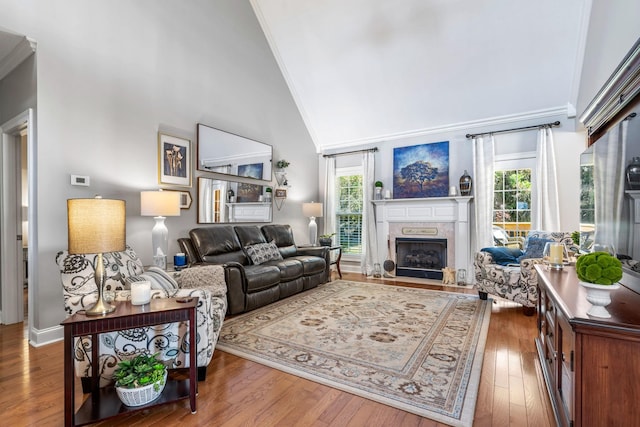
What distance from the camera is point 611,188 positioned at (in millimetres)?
1977

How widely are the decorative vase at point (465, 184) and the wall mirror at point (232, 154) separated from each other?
3289 millimetres

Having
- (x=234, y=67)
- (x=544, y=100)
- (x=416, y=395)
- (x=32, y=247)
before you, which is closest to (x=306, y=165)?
(x=234, y=67)

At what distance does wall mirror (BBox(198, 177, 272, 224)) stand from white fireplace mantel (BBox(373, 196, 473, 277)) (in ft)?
7.17

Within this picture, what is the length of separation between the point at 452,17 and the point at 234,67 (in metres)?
3.17

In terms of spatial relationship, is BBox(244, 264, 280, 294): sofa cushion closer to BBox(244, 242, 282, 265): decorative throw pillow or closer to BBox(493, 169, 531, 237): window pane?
BBox(244, 242, 282, 265): decorative throw pillow

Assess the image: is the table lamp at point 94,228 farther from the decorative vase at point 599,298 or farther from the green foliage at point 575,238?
the green foliage at point 575,238

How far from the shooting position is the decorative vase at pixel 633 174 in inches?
64.9

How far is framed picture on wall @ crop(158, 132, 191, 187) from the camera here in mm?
3824

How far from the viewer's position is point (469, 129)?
17.6 ft

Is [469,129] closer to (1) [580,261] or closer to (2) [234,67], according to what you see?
(2) [234,67]

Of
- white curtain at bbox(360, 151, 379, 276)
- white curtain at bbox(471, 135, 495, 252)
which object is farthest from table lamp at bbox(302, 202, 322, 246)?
white curtain at bbox(471, 135, 495, 252)

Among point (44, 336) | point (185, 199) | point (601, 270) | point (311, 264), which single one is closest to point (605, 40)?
point (601, 270)

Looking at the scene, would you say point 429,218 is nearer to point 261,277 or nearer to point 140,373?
point 261,277

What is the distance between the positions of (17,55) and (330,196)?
4926 mm
